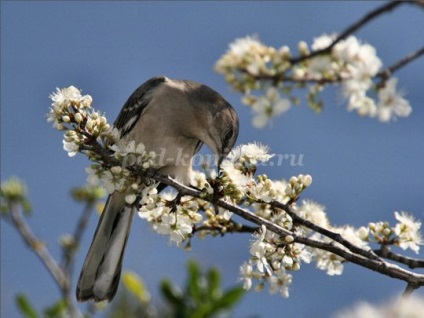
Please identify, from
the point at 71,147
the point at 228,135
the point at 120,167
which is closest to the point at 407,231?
the point at 120,167

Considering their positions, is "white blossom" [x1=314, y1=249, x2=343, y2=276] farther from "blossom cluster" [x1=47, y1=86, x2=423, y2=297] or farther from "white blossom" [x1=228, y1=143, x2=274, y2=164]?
"white blossom" [x1=228, y1=143, x2=274, y2=164]

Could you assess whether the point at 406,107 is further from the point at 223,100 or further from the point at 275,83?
the point at 223,100

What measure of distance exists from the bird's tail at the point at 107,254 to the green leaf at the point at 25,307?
2.93 ft

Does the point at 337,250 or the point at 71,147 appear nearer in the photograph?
the point at 337,250

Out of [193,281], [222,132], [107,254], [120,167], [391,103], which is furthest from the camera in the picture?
[222,132]

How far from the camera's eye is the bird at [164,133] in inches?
197

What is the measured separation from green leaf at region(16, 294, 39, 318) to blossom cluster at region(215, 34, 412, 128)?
186 cm

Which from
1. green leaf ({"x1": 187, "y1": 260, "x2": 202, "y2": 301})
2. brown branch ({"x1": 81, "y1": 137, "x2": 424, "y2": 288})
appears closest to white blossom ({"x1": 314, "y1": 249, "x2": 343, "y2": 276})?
brown branch ({"x1": 81, "y1": 137, "x2": 424, "y2": 288})

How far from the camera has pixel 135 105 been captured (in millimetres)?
5332

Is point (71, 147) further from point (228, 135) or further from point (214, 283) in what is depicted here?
point (228, 135)

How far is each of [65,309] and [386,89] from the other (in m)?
2.41

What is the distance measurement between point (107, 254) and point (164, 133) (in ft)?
3.18

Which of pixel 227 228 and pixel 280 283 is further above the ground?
pixel 227 228

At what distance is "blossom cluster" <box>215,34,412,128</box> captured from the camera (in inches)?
95.7
